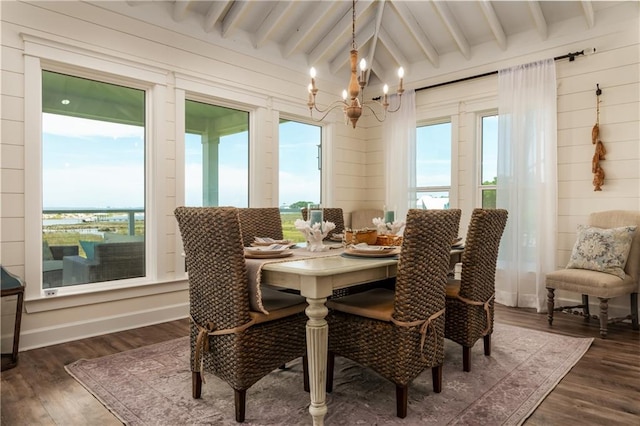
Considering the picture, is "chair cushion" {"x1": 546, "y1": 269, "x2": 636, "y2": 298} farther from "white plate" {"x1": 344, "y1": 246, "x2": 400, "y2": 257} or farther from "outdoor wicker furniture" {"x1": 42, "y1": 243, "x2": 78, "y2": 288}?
"outdoor wicker furniture" {"x1": 42, "y1": 243, "x2": 78, "y2": 288}

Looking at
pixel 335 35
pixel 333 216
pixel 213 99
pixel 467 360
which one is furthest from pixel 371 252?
pixel 335 35

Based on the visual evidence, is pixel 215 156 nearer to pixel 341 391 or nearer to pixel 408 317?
pixel 341 391

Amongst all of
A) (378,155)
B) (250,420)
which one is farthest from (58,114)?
(378,155)

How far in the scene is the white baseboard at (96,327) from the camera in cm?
303

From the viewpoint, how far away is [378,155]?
5.67m

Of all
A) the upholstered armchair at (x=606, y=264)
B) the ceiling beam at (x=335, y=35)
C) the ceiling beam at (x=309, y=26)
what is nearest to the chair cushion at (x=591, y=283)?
the upholstered armchair at (x=606, y=264)

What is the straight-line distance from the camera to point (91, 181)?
349cm

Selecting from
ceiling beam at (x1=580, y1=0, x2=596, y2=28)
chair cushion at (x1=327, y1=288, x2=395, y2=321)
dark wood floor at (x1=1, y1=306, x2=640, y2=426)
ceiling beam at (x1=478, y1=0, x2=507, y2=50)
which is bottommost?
dark wood floor at (x1=1, y1=306, x2=640, y2=426)

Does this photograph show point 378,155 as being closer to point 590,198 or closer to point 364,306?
point 590,198

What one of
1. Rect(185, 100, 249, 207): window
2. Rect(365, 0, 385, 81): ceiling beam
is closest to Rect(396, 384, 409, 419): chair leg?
Rect(185, 100, 249, 207): window

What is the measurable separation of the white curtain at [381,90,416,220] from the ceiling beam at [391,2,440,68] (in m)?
0.47

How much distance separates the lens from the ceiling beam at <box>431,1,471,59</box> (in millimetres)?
4129

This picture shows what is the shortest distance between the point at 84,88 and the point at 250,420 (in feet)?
9.76

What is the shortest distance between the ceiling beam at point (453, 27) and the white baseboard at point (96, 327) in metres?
3.86
